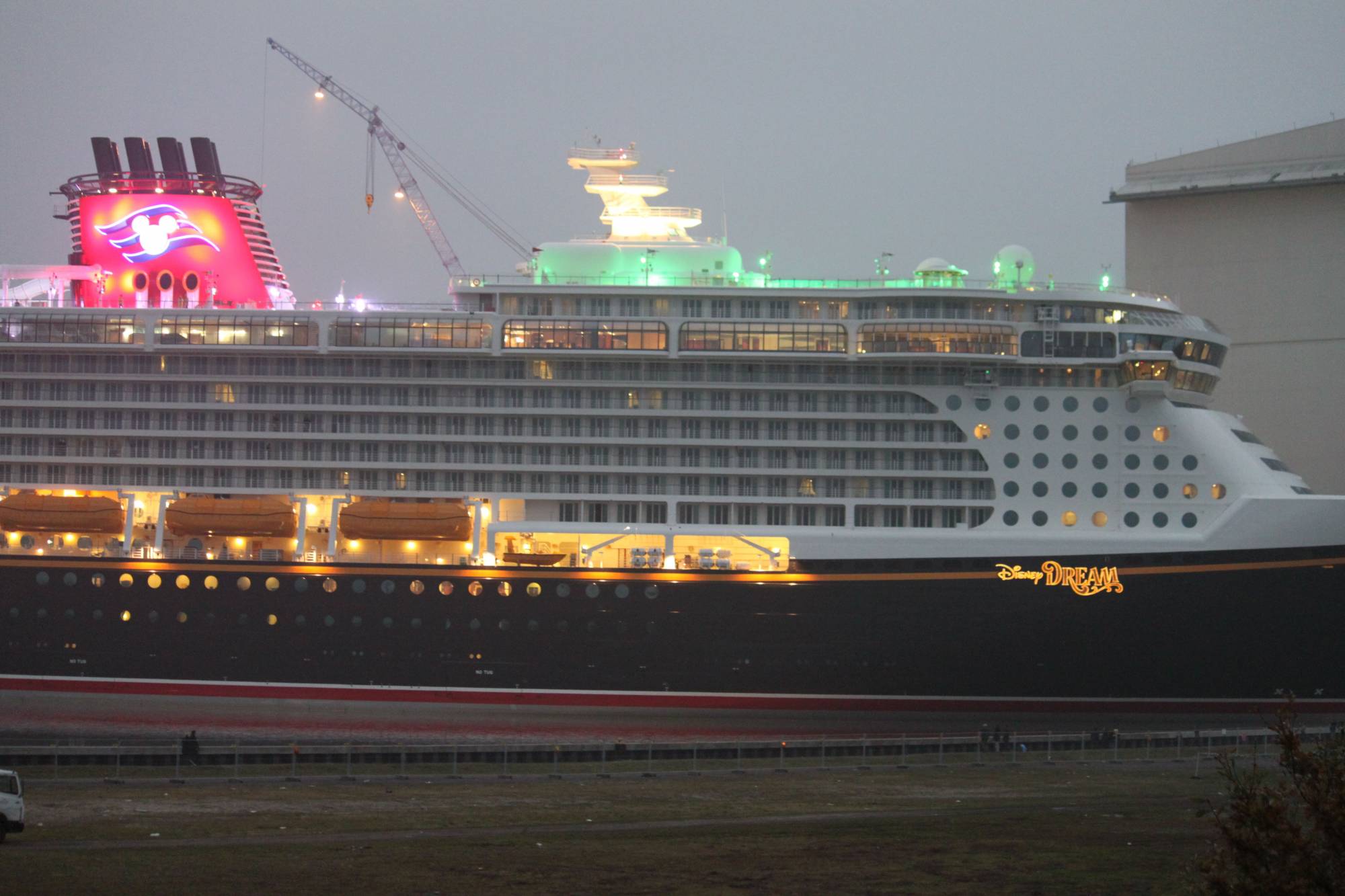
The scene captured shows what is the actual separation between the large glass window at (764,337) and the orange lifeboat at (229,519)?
1024 centimetres

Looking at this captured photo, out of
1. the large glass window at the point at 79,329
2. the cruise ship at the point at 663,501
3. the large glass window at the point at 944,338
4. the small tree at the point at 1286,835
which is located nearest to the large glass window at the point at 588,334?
the cruise ship at the point at 663,501

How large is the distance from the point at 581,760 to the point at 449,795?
5040mm

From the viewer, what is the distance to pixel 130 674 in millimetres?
36219

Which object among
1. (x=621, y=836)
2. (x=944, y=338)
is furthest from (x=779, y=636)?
(x=621, y=836)

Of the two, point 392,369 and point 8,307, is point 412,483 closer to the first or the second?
point 392,369

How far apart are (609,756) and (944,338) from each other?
509 inches

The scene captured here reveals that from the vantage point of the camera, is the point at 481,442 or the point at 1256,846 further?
the point at 481,442

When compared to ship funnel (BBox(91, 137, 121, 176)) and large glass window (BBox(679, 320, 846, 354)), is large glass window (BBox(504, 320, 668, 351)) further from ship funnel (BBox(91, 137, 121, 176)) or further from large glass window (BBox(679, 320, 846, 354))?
ship funnel (BBox(91, 137, 121, 176))

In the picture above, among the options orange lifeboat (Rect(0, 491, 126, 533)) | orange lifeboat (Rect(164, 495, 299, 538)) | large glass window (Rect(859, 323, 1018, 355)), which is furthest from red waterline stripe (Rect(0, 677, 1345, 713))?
large glass window (Rect(859, 323, 1018, 355))

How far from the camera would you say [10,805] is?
62.8 ft

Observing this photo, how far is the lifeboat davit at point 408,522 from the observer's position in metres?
36.1

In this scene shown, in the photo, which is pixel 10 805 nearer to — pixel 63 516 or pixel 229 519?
pixel 229 519

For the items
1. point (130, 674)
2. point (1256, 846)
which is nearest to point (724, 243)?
point (130, 674)

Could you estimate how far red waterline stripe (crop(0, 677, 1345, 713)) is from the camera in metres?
34.5
